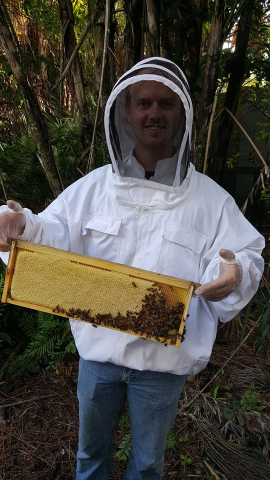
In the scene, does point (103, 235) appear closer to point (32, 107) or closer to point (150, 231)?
point (150, 231)

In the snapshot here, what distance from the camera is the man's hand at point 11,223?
1.42m

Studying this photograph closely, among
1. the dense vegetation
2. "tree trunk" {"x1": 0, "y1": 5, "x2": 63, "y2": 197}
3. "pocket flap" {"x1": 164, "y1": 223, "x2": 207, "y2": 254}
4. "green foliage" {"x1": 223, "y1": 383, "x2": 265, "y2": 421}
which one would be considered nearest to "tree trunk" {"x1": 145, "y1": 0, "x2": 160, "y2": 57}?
the dense vegetation

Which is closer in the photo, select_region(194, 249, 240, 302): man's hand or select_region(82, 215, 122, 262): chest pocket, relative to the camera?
select_region(194, 249, 240, 302): man's hand

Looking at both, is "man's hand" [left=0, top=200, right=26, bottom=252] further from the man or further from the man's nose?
the man's nose

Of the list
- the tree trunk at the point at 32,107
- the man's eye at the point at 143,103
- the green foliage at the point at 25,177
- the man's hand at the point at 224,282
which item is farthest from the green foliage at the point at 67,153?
the man's hand at the point at 224,282

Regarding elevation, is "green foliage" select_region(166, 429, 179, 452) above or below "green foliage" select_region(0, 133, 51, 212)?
below

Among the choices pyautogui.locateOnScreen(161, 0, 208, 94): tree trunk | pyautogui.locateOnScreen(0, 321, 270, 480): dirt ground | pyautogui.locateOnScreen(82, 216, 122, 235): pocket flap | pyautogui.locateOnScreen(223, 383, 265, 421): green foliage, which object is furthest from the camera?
pyautogui.locateOnScreen(161, 0, 208, 94): tree trunk

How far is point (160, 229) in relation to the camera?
58.7 inches

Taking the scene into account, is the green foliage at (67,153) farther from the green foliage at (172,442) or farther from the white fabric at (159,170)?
the green foliage at (172,442)

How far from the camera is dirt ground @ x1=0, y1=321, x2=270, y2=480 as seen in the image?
7.68 ft

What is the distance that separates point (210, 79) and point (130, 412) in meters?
2.08

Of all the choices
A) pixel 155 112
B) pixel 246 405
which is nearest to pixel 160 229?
pixel 155 112

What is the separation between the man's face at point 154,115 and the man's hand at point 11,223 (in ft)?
1.86

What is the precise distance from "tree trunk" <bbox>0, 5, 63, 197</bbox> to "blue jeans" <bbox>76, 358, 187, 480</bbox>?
5.35 feet
